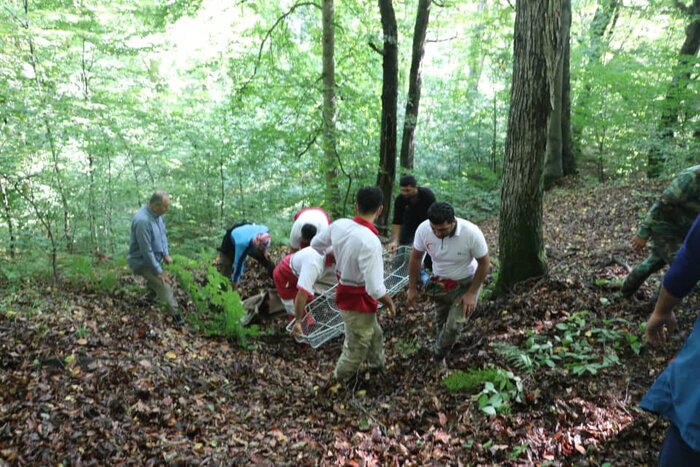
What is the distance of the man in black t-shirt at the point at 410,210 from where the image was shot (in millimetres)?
6488

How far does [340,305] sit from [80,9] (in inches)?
361

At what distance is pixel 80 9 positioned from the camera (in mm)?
9250

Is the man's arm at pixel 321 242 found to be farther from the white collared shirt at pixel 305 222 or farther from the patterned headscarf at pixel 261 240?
the patterned headscarf at pixel 261 240

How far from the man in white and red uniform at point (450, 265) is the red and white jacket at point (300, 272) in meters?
1.13

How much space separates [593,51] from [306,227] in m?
14.1

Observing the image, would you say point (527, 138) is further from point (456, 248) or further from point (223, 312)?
point (223, 312)

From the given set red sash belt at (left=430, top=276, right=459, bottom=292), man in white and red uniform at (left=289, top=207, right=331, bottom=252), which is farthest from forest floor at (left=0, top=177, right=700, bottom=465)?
man in white and red uniform at (left=289, top=207, right=331, bottom=252)

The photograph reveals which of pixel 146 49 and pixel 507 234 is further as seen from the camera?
pixel 146 49

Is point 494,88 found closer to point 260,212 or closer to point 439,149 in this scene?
point 439,149

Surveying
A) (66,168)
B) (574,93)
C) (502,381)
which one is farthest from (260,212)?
(574,93)

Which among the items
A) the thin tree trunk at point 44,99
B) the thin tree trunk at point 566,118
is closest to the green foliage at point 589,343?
the thin tree trunk at point 44,99

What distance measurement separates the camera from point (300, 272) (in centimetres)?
539

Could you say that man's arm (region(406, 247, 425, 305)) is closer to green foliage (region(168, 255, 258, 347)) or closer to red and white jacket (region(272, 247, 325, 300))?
red and white jacket (region(272, 247, 325, 300))

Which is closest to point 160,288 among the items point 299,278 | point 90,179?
point 299,278
